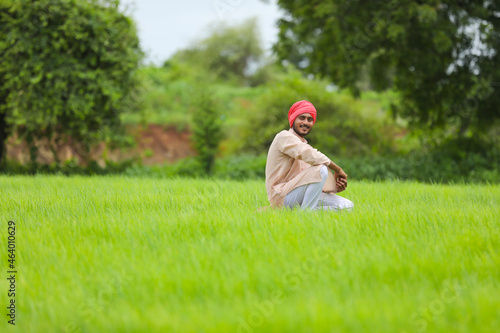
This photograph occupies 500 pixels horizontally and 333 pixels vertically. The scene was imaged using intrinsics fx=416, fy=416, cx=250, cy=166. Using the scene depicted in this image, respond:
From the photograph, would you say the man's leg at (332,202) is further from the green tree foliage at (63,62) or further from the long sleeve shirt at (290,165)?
the green tree foliage at (63,62)

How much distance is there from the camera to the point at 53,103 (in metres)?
10.8

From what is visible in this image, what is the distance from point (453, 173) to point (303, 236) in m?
8.70

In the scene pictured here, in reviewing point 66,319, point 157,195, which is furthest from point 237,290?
point 157,195

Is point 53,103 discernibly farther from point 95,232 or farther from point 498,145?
point 498,145

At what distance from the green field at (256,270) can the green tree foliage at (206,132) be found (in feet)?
25.2

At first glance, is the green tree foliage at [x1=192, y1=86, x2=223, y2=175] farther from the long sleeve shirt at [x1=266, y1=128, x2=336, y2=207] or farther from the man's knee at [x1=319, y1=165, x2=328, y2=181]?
the man's knee at [x1=319, y1=165, x2=328, y2=181]

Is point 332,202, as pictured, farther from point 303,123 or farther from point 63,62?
point 63,62

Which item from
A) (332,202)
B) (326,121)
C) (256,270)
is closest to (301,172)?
(332,202)

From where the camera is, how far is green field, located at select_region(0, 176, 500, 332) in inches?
97.7

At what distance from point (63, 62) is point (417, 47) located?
29.3 ft

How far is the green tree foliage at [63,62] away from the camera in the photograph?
10.4 m

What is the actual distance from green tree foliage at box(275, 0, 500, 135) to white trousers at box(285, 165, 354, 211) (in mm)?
5569

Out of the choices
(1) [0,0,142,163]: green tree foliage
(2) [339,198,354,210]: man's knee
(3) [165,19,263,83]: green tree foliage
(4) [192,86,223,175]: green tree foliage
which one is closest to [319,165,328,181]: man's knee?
(2) [339,198,354,210]: man's knee

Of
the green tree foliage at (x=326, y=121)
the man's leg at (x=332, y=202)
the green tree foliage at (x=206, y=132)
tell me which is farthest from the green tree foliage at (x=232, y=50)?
the man's leg at (x=332, y=202)
